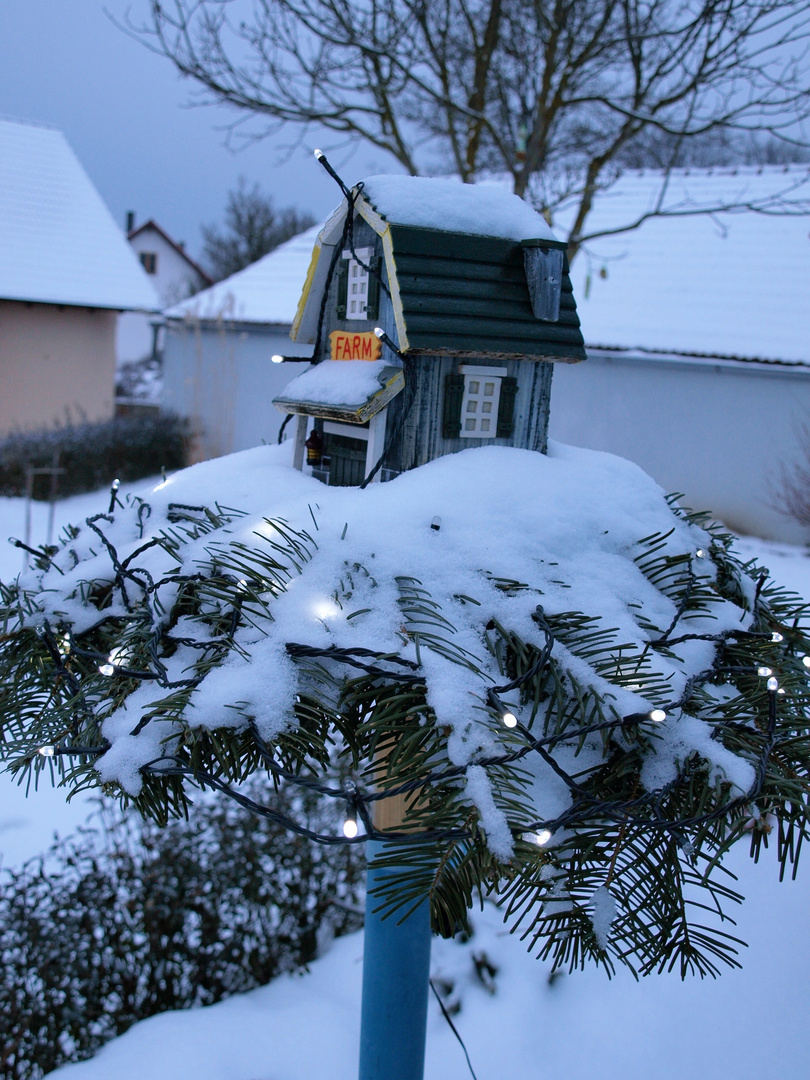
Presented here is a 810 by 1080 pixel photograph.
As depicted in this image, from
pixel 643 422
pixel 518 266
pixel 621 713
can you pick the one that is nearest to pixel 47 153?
pixel 643 422

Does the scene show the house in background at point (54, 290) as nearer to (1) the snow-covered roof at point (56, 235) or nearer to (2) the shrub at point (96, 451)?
(1) the snow-covered roof at point (56, 235)

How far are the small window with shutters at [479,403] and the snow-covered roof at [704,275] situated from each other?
6.76 metres

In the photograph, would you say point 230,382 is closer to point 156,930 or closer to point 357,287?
point 156,930

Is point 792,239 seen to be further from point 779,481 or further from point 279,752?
point 279,752

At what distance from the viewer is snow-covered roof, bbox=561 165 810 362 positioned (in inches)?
313

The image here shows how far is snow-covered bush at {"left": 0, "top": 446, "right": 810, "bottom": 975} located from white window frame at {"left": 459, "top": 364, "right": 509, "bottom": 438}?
0.84ft

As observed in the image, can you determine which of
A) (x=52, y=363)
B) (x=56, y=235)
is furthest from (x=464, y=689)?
(x=56, y=235)

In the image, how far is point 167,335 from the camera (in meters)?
10.8

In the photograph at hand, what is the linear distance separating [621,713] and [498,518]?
A: 0.31 meters

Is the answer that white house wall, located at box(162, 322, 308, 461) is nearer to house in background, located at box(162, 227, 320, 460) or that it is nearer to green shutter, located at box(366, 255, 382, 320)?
house in background, located at box(162, 227, 320, 460)

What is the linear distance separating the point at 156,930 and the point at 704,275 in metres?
8.66

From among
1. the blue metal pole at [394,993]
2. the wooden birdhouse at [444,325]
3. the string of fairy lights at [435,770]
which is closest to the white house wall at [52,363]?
the wooden birdhouse at [444,325]

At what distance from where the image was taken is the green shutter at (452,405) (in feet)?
4.32

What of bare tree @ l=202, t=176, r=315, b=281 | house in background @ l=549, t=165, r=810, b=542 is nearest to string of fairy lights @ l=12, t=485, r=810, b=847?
house in background @ l=549, t=165, r=810, b=542
